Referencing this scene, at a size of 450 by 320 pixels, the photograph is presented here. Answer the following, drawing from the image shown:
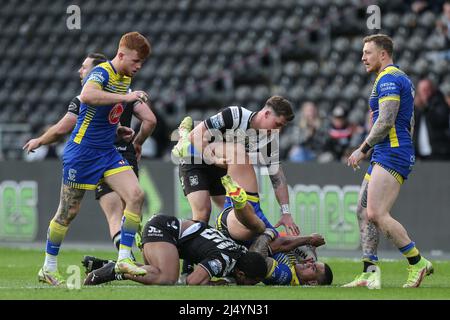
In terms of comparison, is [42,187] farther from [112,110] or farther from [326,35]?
[112,110]

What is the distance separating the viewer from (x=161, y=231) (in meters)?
Result: 10.5

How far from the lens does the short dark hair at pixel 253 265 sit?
10.5 meters

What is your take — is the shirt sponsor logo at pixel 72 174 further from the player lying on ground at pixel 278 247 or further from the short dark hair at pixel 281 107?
the short dark hair at pixel 281 107

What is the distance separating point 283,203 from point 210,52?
13.0 metres

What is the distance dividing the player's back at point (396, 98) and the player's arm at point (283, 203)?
1.38m

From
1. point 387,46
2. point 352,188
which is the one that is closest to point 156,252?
point 387,46

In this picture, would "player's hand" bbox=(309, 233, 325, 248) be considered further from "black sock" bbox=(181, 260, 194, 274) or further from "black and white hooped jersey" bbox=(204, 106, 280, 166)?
"black sock" bbox=(181, 260, 194, 274)

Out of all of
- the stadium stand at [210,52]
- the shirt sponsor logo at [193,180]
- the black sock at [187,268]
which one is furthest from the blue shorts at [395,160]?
the stadium stand at [210,52]

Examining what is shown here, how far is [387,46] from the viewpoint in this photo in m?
11.0

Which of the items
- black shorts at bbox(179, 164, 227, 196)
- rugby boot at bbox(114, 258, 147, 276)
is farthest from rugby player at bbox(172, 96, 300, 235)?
rugby boot at bbox(114, 258, 147, 276)

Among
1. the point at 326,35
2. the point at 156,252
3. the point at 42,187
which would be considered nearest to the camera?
the point at 156,252

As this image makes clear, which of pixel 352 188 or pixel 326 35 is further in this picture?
pixel 326 35
